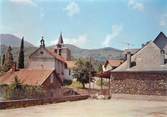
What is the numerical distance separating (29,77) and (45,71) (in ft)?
7.83

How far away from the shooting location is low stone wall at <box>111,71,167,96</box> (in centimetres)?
4019

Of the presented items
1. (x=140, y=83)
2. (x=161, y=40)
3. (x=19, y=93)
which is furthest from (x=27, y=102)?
(x=161, y=40)

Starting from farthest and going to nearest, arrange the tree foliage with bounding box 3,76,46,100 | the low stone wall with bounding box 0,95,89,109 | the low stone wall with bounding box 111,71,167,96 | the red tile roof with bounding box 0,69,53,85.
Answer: the red tile roof with bounding box 0,69,53,85
the low stone wall with bounding box 111,71,167,96
the tree foliage with bounding box 3,76,46,100
the low stone wall with bounding box 0,95,89,109

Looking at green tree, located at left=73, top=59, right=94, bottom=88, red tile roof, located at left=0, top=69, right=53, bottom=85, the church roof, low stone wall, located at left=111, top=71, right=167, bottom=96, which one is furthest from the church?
the church roof

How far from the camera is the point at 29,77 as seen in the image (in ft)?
143

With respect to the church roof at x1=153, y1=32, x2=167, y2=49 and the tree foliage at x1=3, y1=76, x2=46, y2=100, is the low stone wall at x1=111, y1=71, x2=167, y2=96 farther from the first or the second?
the tree foliage at x1=3, y1=76, x2=46, y2=100

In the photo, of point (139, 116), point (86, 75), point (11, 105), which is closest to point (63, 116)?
point (139, 116)

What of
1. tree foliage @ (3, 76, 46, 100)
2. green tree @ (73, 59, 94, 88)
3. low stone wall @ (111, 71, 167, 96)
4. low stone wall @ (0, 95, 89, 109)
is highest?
green tree @ (73, 59, 94, 88)

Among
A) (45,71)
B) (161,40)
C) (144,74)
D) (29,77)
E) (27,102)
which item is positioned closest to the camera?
(27,102)

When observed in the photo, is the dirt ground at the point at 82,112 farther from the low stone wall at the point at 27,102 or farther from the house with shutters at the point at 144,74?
the house with shutters at the point at 144,74

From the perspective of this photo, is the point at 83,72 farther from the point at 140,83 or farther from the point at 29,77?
the point at 140,83

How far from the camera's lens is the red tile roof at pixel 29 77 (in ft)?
138

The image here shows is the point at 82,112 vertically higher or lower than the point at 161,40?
lower

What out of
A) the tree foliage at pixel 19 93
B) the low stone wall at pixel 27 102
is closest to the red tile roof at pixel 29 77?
the tree foliage at pixel 19 93
